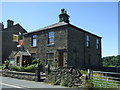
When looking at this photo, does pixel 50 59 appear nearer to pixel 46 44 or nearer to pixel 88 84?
pixel 46 44

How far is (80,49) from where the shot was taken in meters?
22.3

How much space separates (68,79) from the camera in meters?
12.4

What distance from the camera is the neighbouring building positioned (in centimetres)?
3388

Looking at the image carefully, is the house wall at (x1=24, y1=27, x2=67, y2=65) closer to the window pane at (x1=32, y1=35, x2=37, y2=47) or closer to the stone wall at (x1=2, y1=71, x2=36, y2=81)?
the window pane at (x1=32, y1=35, x2=37, y2=47)

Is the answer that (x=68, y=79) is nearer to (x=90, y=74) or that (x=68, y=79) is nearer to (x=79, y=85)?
(x=79, y=85)

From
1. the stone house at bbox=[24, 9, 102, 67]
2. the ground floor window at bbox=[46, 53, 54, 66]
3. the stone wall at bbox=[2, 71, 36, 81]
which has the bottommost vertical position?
the stone wall at bbox=[2, 71, 36, 81]

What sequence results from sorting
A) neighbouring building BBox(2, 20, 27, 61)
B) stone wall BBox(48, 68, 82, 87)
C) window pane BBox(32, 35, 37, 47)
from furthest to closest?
1. neighbouring building BBox(2, 20, 27, 61)
2. window pane BBox(32, 35, 37, 47)
3. stone wall BBox(48, 68, 82, 87)

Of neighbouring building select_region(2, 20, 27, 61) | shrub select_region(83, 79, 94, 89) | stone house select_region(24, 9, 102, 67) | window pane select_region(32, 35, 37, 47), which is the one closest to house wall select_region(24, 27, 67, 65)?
stone house select_region(24, 9, 102, 67)

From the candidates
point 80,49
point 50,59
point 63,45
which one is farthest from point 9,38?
point 80,49

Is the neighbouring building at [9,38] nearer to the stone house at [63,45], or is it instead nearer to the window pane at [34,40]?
the stone house at [63,45]

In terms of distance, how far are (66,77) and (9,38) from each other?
25946 mm

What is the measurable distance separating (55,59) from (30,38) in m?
6.54

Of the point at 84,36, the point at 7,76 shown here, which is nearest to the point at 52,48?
the point at 84,36

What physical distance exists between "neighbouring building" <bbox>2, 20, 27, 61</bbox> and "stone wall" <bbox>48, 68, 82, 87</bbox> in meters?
22.8
